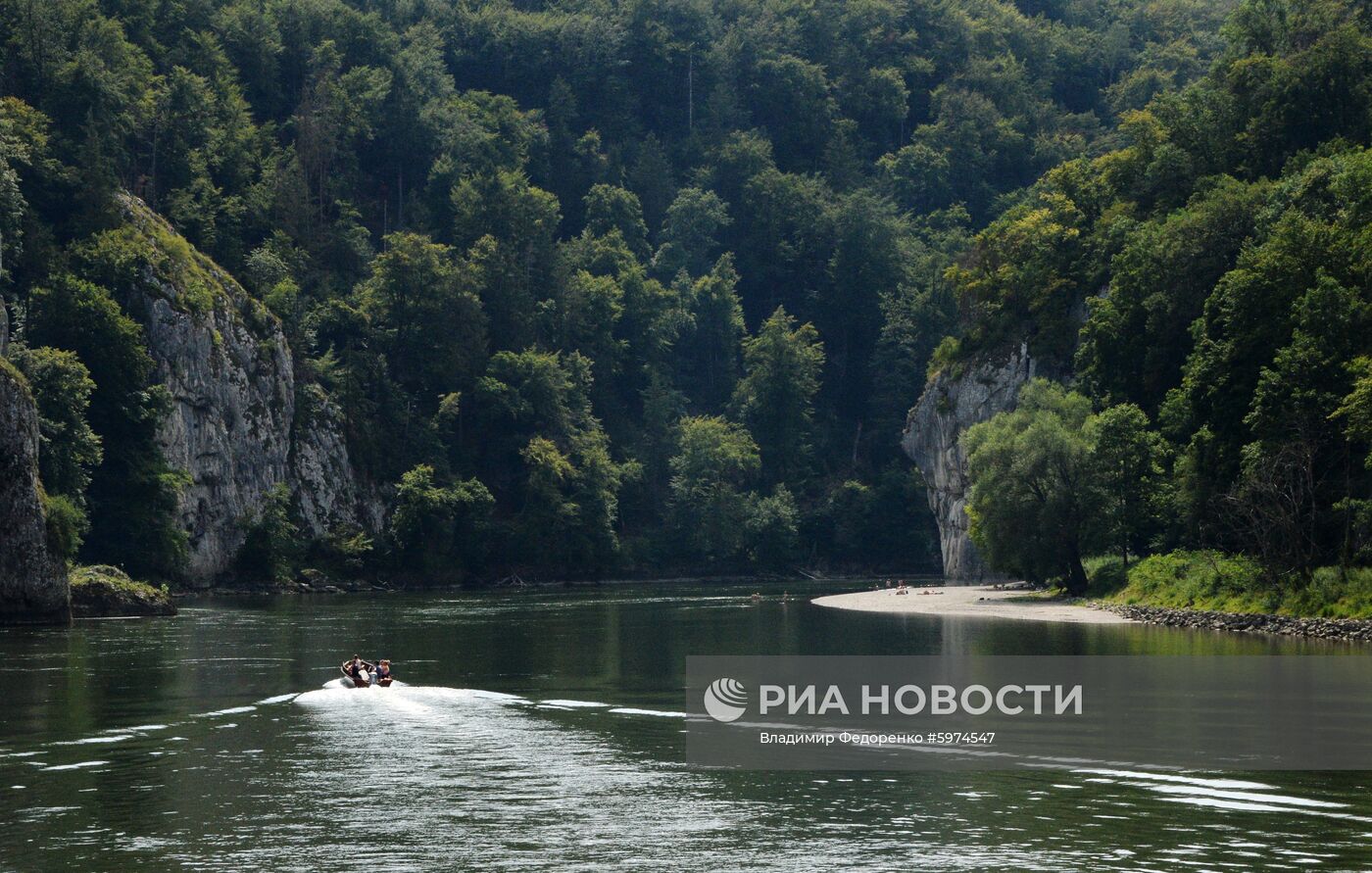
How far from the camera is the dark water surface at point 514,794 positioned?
29.0 meters

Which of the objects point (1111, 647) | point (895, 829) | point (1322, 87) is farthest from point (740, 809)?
point (1322, 87)

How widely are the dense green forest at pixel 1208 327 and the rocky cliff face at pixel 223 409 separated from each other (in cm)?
5616

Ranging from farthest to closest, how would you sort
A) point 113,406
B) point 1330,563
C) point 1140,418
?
point 113,406, point 1140,418, point 1330,563

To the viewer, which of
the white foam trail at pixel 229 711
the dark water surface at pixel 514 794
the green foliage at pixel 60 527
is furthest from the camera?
the green foliage at pixel 60 527

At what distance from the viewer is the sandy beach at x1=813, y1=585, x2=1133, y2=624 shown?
8362 cm

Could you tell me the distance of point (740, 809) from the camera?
3306 centimetres

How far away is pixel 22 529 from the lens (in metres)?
88.3

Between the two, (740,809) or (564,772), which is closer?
(740,809)

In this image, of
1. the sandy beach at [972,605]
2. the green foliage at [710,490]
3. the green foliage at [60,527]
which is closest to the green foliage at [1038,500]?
the sandy beach at [972,605]

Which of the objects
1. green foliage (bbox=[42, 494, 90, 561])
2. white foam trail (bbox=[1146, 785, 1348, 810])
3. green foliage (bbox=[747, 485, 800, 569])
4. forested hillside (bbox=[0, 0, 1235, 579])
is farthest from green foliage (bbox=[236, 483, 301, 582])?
white foam trail (bbox=[1146, 785, 1348, 810])

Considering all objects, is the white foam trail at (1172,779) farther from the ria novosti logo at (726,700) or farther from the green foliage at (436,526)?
the green foliage at (436,526)

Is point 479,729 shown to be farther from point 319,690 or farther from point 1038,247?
point 1038,247

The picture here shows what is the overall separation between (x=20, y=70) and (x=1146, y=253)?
335 ft

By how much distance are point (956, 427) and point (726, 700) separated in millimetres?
88608
